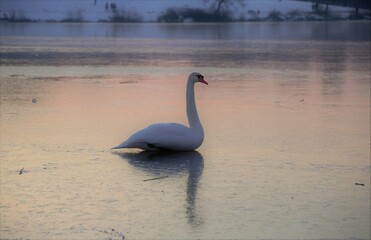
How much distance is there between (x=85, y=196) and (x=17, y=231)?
1005 mm

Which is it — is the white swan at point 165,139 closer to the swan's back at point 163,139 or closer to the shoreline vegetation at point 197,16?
the swan's back at point 163,139

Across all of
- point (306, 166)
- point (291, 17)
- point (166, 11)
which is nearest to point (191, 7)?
point (166, 11)

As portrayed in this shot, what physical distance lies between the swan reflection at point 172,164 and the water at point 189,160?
0.05 ft

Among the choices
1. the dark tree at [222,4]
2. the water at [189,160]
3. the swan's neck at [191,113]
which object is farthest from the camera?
the dark tree at [222,4]

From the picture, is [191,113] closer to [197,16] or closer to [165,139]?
[165,139]

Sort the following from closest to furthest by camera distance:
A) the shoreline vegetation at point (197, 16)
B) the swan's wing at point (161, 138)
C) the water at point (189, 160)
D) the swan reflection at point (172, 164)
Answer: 1. the water at point (189, 160)
2. the swan reflection at point (172, 164)
3. the swan's wing at point (161, 138)
4. the shoreline vegetation at point (197, 16)

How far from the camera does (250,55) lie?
2264 cm

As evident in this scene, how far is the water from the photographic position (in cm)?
588

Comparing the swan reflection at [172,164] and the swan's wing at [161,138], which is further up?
the swan's wing at [161,138]

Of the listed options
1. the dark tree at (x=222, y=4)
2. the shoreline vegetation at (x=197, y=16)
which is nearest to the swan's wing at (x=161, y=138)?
the shoreline vegetation at (x=197, y=16)

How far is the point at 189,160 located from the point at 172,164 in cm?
26

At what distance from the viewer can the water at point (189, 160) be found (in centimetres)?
588

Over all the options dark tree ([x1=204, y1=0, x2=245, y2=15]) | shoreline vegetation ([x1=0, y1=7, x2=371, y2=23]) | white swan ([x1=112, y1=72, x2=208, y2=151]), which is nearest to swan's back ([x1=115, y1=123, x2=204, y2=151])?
white swan ([x1=112, y1=72, x2=208, y2=151])

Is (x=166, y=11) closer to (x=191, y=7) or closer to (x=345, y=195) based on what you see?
(x=191, y=7)
